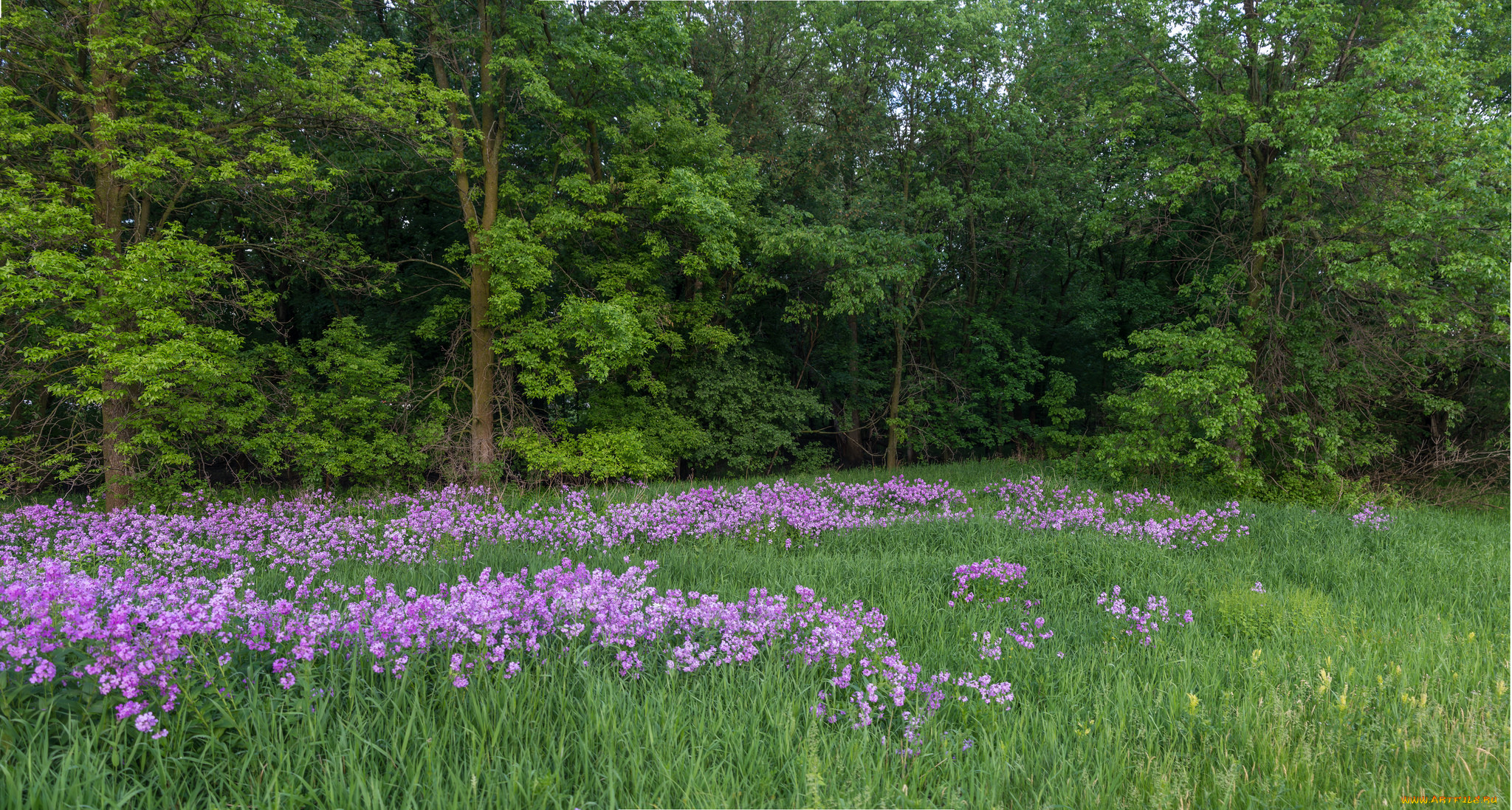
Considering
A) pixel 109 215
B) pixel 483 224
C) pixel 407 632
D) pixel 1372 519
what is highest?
pixel 483 224

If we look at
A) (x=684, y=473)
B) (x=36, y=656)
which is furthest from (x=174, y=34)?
(x=684, y=473)

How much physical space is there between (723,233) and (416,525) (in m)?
7.41

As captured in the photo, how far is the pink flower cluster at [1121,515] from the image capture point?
7.21 metres

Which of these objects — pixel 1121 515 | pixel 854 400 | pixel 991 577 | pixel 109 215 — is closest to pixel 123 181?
pixel 109 215

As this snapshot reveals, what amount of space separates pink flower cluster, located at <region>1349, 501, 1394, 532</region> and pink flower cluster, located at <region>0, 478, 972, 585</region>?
14.7 feet

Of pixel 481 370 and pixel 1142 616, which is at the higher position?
pixel 481 370

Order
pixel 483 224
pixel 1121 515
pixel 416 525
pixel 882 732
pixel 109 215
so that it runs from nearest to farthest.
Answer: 1. pixel 882 732
2. pixel 416 525
3. pixel 1121 515
4. pixel 109 215
5. pixel 483 224

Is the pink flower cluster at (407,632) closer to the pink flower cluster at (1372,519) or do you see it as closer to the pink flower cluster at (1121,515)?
the pink flower cluster at (1121,515)

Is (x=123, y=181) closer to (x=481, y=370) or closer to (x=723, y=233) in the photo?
(x=481, y=370)

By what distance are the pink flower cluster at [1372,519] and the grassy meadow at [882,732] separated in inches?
137

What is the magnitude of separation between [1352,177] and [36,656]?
41.2 feet

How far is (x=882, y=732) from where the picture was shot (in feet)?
10.3

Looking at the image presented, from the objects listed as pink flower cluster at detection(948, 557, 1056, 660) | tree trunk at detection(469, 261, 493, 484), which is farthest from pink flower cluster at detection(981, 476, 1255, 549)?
tree trunk at detection(469, 261, 493, 484)

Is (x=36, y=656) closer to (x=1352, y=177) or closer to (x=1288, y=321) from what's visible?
(x=1352, y=177)
